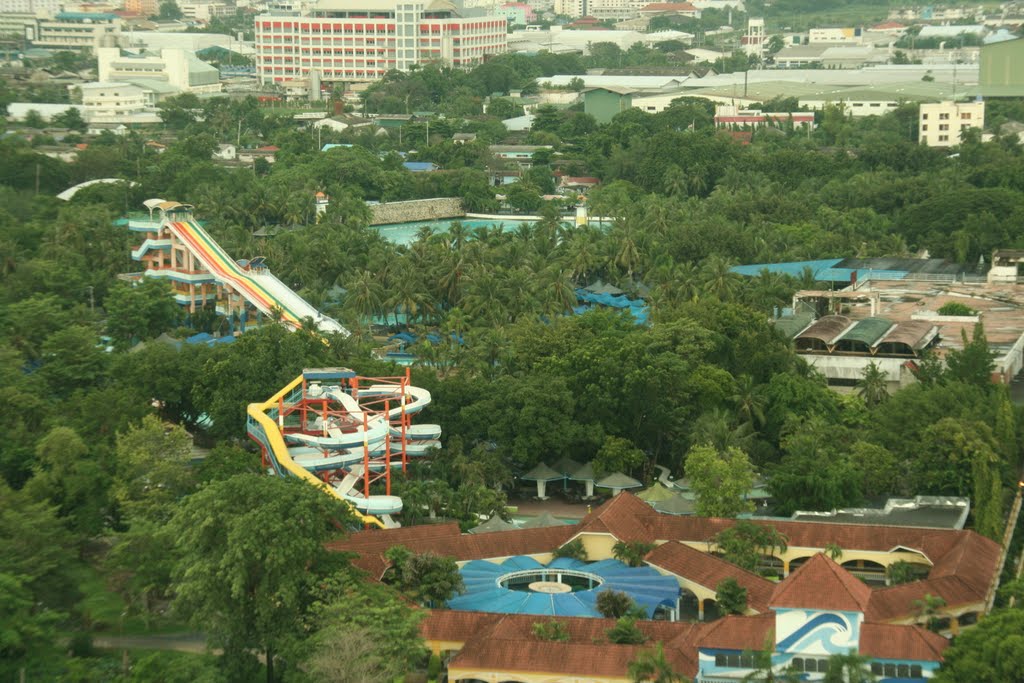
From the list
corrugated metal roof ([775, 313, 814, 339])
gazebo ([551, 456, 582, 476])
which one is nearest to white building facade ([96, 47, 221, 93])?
corrugated metal roof ([775, 313, 814, 339])

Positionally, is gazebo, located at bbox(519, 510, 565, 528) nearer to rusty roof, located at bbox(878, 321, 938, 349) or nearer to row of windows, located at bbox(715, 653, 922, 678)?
row of windows, located at bbox(715, 653, 922, 678)

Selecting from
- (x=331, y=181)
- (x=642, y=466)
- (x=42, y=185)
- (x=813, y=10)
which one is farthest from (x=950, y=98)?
(x=813, y=10)

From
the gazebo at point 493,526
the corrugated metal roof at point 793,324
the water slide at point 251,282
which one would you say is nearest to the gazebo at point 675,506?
the gazebo at point 493,526

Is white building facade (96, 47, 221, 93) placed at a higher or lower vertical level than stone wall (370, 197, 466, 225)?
higher

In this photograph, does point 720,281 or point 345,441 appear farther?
point 720,281

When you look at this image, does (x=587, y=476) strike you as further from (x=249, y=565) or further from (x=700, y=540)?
(x=249, y=565)

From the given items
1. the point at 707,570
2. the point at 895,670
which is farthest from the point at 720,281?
the point at 895,670
